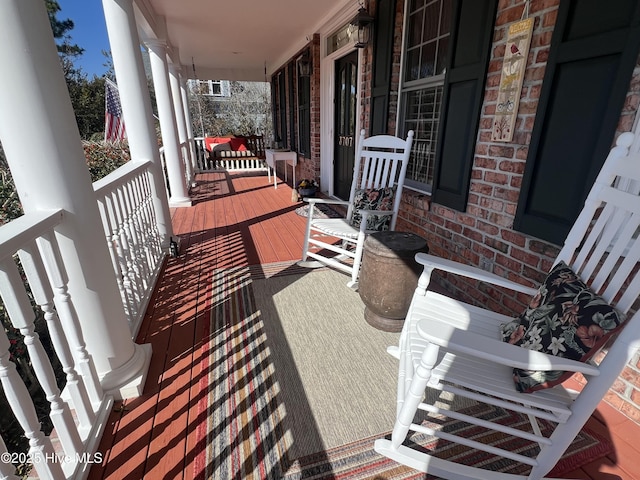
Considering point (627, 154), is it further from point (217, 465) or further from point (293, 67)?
point (293, 67)

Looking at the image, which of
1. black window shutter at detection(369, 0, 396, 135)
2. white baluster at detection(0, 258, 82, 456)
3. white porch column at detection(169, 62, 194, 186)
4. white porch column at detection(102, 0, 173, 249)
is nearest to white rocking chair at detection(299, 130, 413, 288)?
black window shutter at detection(369, 0, 396, 135)

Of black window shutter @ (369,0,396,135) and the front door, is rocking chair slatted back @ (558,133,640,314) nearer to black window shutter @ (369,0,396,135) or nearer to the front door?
black window shutter @ (369,0,396,135)

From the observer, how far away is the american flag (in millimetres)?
7148

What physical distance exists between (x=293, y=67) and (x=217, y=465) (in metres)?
6.82

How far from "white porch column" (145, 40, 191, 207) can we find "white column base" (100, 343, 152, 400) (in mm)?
3678

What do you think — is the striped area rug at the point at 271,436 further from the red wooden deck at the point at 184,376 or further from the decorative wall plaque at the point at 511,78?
the decorative wall plaque at the point at 511,78

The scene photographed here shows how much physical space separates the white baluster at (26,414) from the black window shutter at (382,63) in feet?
10.0

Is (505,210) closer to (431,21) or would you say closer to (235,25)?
(431,21)

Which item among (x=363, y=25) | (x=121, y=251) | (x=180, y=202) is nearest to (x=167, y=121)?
(x=180, y=202)

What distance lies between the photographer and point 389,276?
185 centimetres

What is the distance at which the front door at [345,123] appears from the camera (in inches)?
163

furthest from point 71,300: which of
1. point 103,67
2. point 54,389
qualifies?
point 103,67

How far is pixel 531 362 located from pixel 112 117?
8937 mm

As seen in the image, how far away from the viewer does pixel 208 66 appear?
9.01 meters
